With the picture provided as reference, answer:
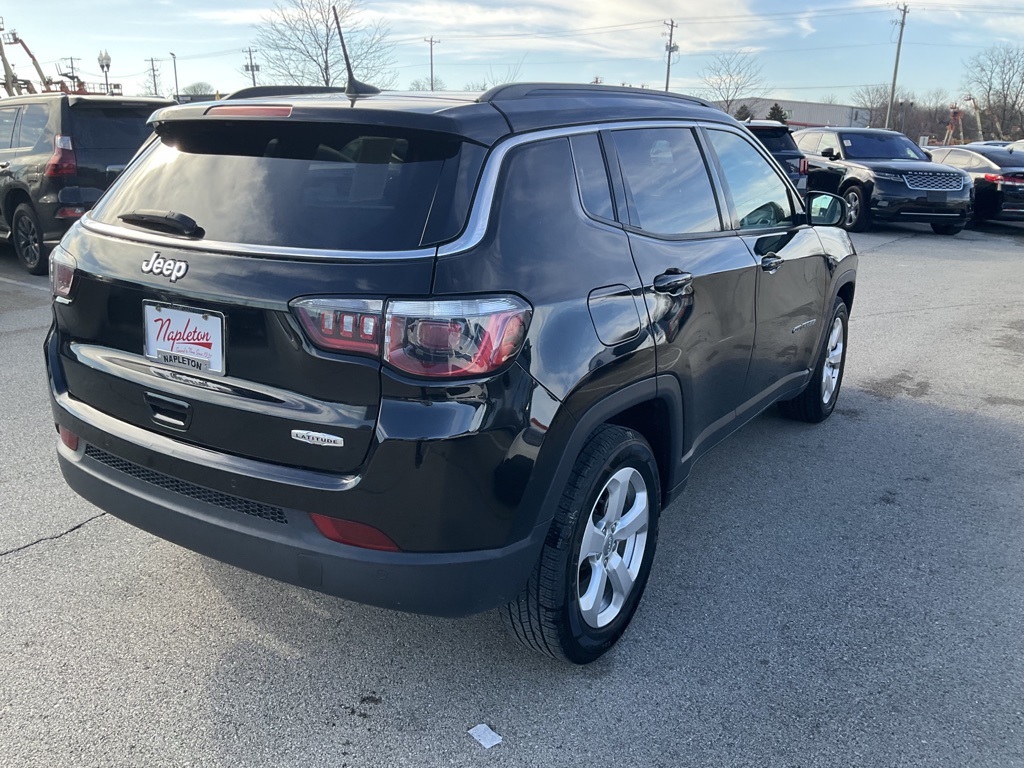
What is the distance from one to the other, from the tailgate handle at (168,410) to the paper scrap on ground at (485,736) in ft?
4.00

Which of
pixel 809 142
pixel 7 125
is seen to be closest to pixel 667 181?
pixel 7 125

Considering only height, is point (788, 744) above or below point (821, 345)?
below

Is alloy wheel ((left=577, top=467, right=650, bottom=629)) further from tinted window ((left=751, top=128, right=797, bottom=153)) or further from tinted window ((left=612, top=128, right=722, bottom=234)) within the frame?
tinted window ((left=751, top=128, right=797, bottom=153))

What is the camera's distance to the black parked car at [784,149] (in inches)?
617

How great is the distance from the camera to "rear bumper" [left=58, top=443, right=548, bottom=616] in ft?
7.70

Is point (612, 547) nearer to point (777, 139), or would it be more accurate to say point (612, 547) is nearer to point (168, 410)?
point (168, 410)

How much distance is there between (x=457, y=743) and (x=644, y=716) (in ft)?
1.88

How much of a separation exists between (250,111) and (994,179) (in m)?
17.4

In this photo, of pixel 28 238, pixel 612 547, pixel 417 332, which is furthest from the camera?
pixel 28 238

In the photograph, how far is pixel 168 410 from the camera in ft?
8.41

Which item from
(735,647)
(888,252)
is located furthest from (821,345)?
(888,252)

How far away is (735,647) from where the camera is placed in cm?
301

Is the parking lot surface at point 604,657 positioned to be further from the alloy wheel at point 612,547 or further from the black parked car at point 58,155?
the black parked car at point 58,155

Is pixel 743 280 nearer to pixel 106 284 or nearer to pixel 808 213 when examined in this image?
pixel 808 213
